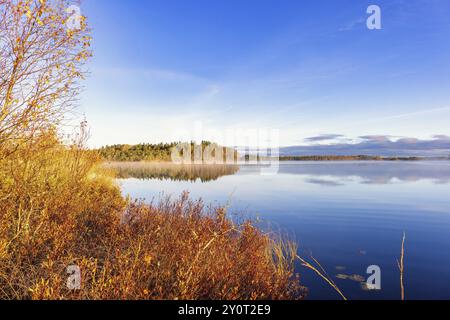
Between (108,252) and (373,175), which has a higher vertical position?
(108,252)

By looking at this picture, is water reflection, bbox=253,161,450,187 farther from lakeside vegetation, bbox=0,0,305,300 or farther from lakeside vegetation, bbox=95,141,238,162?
lakeside vegetation, bbox=95,141,238,162

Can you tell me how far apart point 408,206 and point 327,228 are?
334 inches

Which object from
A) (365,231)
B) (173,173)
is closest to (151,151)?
(173,173)

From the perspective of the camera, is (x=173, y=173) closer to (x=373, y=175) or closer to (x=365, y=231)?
(x=373, y=175)

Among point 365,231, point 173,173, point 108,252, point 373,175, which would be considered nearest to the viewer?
point 108,252

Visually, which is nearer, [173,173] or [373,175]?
[373,175]

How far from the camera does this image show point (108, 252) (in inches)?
201

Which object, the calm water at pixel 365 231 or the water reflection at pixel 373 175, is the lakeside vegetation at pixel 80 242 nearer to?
the calm water at pixel 365 231

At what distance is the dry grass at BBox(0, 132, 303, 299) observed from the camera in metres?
4.16

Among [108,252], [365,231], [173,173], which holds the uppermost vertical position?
[108,252]

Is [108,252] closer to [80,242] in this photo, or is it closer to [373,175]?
[80,242]

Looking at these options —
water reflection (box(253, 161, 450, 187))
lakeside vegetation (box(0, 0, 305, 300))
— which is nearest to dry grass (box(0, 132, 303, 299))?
lakeside vegetation (box(0, 0, 305, 300))

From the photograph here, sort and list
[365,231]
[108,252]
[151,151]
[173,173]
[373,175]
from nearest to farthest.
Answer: [108,252]
[365,231]
[373,175]
[173,173]
[151,151]
